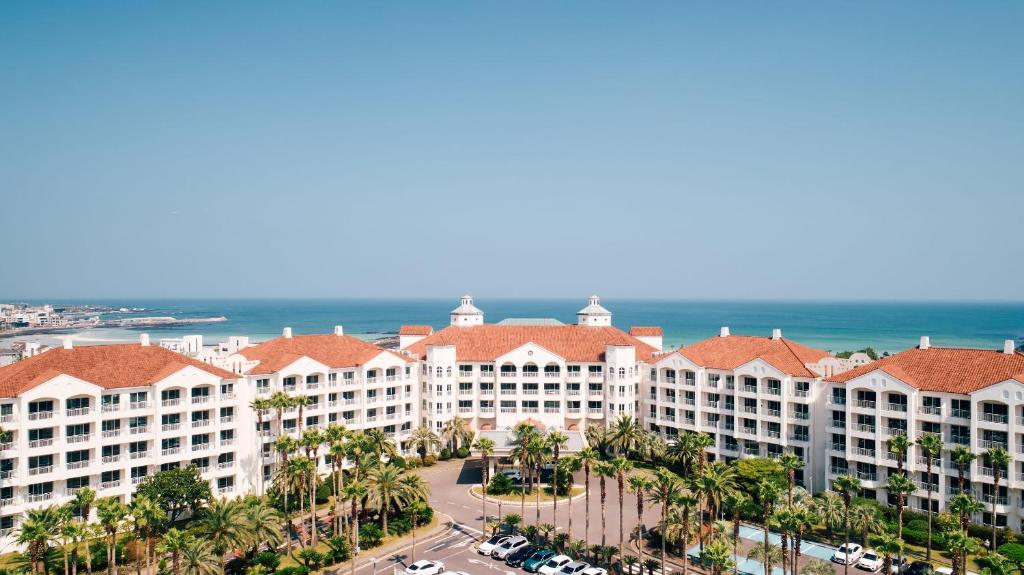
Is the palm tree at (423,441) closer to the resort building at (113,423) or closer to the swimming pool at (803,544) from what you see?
the resort building at (113,423)

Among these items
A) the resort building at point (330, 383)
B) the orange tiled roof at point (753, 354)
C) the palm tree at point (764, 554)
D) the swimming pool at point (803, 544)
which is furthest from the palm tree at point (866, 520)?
the resort building at point (330, 383)

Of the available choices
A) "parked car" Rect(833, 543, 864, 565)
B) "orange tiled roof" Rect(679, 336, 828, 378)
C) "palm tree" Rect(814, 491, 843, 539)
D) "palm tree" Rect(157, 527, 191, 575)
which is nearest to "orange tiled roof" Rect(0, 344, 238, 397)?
"palm tree" Rect(157, 527, 191, 575)

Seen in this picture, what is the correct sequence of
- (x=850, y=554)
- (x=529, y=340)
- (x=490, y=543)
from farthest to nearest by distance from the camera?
(x=529, y=340) < (x=490, y=543) < (x=850, y=554)

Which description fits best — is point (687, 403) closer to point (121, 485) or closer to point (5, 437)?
point (121, 485)

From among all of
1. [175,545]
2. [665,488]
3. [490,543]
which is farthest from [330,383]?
[665,488]

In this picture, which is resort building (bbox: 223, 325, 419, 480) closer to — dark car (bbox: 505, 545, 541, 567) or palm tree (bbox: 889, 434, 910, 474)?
dark car (bbox: 505, 545, 541, 567)

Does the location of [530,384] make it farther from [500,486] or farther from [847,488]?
[847,488]
